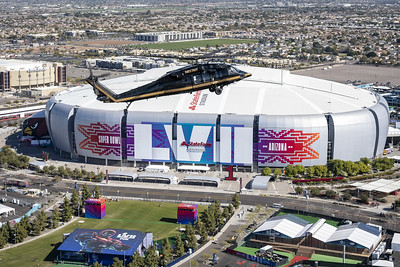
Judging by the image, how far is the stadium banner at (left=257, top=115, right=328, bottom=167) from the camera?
347 feet

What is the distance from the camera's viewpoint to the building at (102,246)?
7144 centimetres

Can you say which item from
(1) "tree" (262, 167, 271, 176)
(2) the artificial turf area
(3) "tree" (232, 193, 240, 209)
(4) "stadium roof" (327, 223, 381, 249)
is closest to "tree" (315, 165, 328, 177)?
(1) "tree" (262, 167, 271, 176)

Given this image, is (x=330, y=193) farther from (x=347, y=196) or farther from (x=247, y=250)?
(x=247, y=250)

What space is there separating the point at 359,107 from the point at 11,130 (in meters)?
71.3

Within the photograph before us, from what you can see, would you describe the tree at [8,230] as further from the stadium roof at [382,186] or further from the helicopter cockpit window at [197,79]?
the stadium roof at [382,186]

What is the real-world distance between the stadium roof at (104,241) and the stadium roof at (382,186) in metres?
38.1

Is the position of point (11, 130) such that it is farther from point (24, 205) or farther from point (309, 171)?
→ point (309, 171)

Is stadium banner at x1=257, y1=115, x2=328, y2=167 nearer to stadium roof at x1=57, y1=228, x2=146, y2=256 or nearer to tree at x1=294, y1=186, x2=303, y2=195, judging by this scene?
tree at x1=294, y1=186, x2=303, y2=195

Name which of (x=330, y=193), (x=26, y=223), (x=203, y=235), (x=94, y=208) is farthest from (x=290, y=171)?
(x=26, y=223)

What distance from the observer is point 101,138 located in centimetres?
11150

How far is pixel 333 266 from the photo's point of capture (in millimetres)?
66250

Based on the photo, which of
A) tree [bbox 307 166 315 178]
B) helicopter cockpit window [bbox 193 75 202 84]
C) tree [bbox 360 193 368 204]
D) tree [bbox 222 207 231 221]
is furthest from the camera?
tree [bbox 307 166 315 178]

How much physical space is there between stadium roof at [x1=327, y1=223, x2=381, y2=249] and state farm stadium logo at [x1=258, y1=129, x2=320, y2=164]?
94.8 ft

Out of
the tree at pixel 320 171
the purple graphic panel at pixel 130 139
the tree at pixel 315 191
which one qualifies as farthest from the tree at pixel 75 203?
the tree at pixel 320 171
